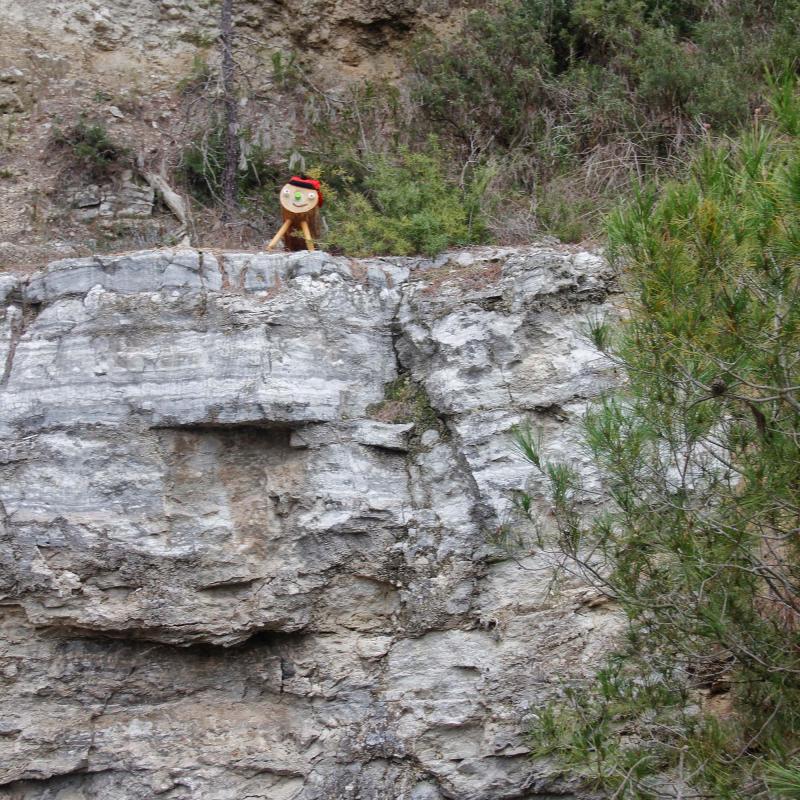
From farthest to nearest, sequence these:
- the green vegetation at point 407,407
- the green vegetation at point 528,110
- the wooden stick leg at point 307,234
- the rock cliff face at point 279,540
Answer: the green vegetation at point 528,110
the wooden stick leg at point 307,234
the green vegetation at point 407,407
the rock cliff face at point 279,540

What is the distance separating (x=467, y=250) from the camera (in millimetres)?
5887

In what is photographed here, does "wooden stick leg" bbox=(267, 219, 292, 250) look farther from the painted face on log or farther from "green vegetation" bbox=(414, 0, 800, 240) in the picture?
"green vegetation" bbox=(414, 0, 800, 240)

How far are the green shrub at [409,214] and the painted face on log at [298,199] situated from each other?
0.32 metres

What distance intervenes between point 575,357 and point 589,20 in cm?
414

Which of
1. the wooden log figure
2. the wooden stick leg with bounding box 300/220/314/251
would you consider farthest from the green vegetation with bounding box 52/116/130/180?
the wooden stick leg with bounding box 300/220/314/251

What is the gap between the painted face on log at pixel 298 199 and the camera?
5.99 m

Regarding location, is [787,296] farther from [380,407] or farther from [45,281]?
[45,281]

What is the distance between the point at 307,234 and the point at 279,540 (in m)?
1.99

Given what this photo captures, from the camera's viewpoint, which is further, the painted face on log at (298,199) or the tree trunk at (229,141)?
the tree trunk at (229,141)

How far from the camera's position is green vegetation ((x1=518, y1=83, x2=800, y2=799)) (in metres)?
3.14

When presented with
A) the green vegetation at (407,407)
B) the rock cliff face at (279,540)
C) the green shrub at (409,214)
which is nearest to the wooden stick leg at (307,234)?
the green shrub at (409,214)

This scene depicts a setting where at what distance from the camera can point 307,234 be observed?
236 inches

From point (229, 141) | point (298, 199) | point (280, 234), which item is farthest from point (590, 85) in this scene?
point (280, 234)

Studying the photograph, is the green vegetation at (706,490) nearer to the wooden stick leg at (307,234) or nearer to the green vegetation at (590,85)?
the wooden stick leg at (307,234)
